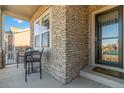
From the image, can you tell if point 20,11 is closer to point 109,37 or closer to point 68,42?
point 68,42

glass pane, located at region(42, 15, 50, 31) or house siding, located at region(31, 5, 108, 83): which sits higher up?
glass pane, located at region(42, 15, 50, 31)

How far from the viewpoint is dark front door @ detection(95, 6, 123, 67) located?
10.3 feet

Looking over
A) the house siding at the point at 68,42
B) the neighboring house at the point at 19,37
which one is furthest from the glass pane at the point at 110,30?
the neighboring house at the point at 19,37

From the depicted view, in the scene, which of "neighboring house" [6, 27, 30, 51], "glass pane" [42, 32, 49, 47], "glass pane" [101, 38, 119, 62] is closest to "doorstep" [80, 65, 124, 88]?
"glass pane" [101, 38, 119, 62]

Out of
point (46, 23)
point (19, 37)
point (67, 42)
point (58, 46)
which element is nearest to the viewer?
point (67, 42)

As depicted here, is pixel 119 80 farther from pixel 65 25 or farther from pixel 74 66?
pixel 65 25

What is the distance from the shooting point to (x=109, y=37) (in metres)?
3.46

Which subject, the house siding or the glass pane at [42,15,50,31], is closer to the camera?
the house siding

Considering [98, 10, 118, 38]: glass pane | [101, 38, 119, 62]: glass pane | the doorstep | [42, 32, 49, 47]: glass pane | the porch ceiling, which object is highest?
the porch ceiling

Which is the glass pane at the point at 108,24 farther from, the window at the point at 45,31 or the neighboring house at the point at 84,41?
the window at the point at 45,31

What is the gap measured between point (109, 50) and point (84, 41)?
2.79 ft

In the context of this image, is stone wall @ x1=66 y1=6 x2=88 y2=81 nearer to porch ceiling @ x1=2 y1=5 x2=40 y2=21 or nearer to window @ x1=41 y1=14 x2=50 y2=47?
window @ x1=41 y1=14 x2=50 y2=47

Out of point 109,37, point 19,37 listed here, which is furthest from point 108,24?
point 19,37
